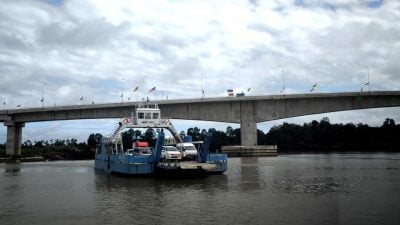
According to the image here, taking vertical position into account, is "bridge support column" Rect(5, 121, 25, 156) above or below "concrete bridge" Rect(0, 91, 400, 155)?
below

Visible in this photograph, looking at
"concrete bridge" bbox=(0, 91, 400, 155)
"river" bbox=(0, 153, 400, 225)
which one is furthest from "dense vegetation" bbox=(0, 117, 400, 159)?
"river" bbox=(0, 153, 400, 225)

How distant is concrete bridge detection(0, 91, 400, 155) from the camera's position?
7812cm

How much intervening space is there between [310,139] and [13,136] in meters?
110

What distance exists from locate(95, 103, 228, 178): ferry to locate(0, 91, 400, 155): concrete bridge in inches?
1277

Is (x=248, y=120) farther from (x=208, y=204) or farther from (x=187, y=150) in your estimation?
(x=208, y=204)

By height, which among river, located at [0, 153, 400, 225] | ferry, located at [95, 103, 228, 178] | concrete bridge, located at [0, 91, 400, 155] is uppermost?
concrete bridge, located at [0, 91, 400, 155]

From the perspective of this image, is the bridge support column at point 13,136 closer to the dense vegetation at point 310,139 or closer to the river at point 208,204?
the dense vegetation at point 310,139

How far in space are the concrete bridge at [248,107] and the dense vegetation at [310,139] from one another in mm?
34728

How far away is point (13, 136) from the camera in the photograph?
9344 cm

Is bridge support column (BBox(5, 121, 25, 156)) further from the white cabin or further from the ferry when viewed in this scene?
the white cabin

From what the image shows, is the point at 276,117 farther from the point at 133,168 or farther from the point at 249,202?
the point at 249,202

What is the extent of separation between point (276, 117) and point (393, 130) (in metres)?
78.5

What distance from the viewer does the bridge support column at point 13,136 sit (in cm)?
9338

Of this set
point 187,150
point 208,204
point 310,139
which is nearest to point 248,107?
point 187,150
